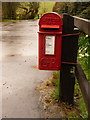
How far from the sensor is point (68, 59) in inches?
104

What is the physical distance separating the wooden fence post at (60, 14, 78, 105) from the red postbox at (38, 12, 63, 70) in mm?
96

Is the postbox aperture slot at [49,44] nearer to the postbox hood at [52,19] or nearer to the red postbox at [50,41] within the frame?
the red postbox at [50,41]

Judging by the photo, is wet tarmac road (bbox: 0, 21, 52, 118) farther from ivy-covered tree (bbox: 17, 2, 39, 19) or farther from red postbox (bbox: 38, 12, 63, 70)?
ivy-covered tree (bbox: 17, 2, 39, 19)

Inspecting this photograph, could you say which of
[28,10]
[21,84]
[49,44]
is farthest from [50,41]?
[28,10]

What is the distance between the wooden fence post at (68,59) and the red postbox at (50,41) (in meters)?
0.10

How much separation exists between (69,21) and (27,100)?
137 cm

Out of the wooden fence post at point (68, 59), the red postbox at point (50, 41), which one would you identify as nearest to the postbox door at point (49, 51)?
the red postbox at point (50, 41)

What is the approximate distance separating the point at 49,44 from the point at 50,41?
48 millimetres

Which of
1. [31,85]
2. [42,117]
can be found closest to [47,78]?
[31,85]

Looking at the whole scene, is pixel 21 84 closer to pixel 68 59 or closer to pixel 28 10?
pixel 68 59

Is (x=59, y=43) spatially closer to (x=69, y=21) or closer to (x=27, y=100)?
(x=69, y=21)

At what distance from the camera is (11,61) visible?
5094 millimetres

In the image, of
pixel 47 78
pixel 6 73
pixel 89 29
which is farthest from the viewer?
pixel 6 73

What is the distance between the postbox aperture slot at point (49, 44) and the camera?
2.52 meters
